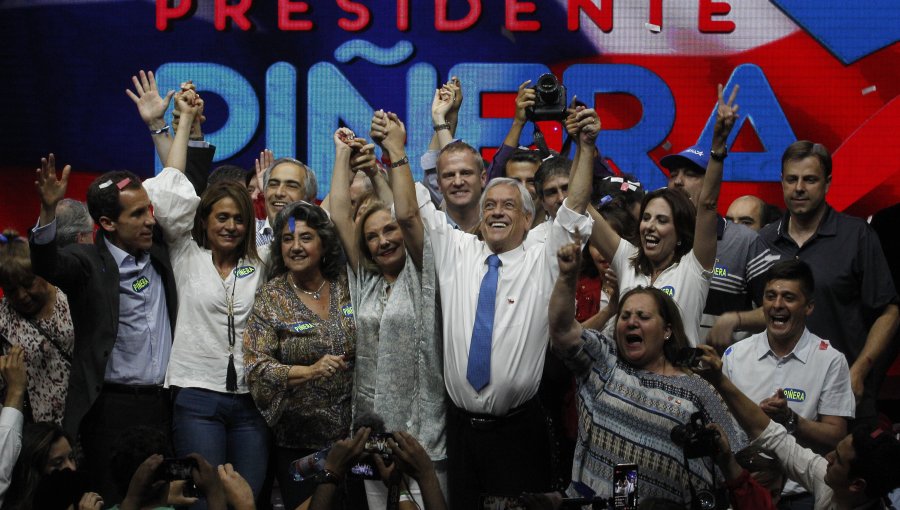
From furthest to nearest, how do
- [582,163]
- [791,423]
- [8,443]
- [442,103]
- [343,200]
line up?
[442,103] → [343,200] → [582,163] → [8,443] → [791,423]

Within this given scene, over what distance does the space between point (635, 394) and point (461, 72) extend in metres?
3.54

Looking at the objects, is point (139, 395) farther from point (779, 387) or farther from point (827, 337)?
point (827, 337)

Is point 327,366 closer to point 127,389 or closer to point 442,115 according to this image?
point 127,389

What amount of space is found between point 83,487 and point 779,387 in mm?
2478

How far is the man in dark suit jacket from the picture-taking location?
480cm

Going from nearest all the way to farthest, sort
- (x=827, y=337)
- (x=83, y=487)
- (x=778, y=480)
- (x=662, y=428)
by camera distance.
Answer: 1. (x=83, y=487)
2. (x=662, y=428)
3. (x=778, y=480)
4. (x=827, y=337)

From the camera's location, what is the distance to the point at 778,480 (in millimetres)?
4480

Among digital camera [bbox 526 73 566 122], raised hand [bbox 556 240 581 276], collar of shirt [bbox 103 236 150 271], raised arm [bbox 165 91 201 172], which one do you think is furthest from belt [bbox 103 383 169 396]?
digital camera [bbox 526 73 566 122]

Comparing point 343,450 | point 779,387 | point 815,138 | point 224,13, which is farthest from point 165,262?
point 815,138

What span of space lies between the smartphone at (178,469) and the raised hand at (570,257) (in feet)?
4.19

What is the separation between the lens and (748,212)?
21.0 ft

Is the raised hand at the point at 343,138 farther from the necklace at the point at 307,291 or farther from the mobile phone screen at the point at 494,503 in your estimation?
the mobile phone screen at the point at 494,503

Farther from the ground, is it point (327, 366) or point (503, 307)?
point (503, 307)

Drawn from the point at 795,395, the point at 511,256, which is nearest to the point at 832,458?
the point at 795,395
